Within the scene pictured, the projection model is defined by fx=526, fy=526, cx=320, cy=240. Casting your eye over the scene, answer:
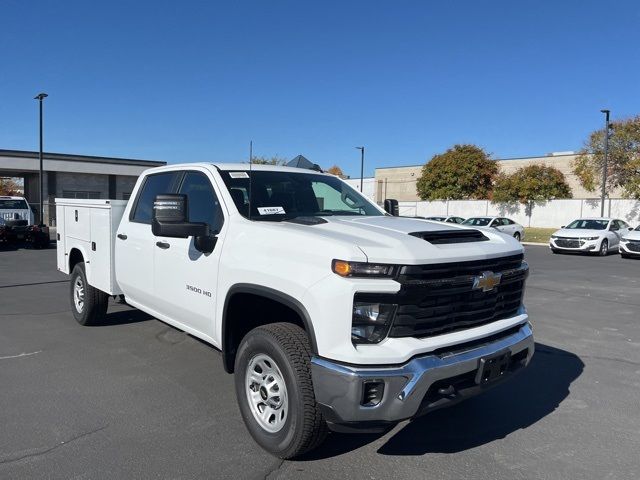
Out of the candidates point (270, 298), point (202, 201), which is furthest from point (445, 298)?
point (202, 201)

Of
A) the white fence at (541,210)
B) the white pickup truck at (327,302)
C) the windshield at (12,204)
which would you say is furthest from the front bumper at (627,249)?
the windshield at (12,204)

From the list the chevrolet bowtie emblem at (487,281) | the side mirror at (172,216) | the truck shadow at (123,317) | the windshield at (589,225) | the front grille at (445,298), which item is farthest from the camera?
the windshield at (589,225)

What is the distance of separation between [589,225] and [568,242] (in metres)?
2.52

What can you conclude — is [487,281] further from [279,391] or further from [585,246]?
[585,246]

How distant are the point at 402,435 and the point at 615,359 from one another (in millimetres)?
3355

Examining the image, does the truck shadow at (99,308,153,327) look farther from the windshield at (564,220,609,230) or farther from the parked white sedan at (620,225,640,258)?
the windshield at (564,220,609,230)

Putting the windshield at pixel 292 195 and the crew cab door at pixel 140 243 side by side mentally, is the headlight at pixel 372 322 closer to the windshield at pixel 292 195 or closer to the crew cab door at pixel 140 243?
the windshield at pixel 292 195

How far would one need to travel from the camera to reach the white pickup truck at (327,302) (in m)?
2.92

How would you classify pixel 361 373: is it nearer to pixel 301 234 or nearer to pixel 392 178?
pixel 301 234

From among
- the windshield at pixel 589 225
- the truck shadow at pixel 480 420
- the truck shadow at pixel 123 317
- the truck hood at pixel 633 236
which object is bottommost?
the truck shadow at pixel 480 420

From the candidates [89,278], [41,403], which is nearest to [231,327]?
[41,403]

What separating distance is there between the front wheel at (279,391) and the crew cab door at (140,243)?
1.77m

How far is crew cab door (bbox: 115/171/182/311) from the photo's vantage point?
16.3ft

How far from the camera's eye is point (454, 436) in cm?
380
